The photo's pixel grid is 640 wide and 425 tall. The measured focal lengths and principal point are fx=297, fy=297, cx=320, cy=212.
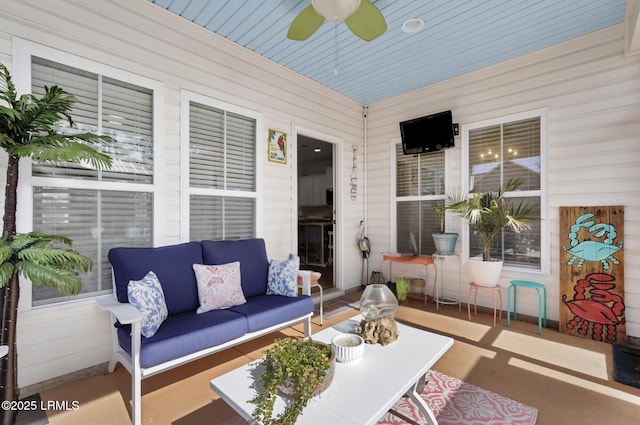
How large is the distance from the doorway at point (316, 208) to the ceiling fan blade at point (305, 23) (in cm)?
304

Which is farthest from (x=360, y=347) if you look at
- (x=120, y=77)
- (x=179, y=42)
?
(x=179, y=42)

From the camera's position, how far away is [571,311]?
3.25 meters

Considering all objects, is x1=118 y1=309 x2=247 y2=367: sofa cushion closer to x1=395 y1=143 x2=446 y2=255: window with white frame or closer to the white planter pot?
the white planter pot

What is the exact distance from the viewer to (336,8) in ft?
6.66

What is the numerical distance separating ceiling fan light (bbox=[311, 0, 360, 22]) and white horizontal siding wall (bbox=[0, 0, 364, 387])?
5.28ft

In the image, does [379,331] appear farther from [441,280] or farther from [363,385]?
[441,280]

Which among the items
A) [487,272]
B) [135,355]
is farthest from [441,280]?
[135,355]

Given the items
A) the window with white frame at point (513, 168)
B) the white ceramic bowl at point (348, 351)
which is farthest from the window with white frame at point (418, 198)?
the white ceramic bowl at point (348, 351)

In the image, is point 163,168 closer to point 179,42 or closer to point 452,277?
point 179,42

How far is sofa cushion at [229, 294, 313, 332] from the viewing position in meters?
2.48

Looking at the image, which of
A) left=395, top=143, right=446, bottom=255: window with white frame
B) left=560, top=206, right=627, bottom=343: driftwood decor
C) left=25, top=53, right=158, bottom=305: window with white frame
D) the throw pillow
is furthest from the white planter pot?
left=25, top=53, right=158, bottom=305: window with white frame

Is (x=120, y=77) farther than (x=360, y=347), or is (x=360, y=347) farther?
(x=120, y=77)

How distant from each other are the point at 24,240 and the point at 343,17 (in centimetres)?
250

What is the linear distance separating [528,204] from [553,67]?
5.29 ft
